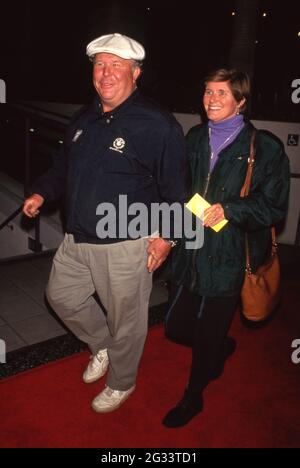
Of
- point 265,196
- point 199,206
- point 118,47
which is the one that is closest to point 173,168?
point 199,206

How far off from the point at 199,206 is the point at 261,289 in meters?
0.58

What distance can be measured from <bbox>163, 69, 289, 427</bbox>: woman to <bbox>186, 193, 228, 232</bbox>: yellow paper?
1.5 inches

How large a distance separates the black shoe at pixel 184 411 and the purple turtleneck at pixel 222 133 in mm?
1216

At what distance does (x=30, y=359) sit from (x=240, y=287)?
55.2 inches

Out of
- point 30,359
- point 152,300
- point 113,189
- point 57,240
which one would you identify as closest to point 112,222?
Result: point 113,189

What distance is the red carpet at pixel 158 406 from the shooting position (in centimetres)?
215

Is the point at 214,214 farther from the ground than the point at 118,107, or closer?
closer

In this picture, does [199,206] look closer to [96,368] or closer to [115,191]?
[115,191]

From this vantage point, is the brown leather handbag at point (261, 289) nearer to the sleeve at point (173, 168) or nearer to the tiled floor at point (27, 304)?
the sleeve at point (173, 168)

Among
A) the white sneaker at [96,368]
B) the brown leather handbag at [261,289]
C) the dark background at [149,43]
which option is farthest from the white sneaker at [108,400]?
the dark background at [149,43]

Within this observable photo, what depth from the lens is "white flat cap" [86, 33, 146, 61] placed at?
1923 mm

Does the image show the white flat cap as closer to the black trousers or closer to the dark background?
the black trousers

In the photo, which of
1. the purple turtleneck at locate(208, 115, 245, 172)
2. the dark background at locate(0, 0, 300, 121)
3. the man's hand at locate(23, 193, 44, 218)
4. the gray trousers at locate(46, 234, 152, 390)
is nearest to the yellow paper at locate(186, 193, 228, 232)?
the purple turtleneck at locate(208, 115, 245, 172)

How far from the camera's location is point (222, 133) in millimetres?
2045
